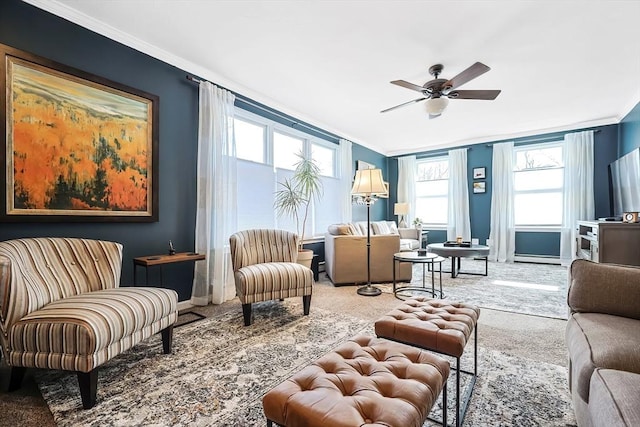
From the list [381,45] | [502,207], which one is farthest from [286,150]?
[502,207]

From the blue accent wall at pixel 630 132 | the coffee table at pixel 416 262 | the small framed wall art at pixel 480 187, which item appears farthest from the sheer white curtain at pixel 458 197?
the coffee table at pixel 416 262

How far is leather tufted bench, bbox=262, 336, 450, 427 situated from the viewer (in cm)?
83

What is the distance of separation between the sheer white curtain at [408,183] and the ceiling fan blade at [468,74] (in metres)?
4.23

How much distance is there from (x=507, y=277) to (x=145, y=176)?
5.09 meters

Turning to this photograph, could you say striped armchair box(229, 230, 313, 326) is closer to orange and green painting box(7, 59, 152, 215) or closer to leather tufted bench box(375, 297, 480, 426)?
orange and green painting box(7, 59, 152, 215)

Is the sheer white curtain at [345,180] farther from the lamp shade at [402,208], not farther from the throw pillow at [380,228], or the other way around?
the lamp shade at [402,208]

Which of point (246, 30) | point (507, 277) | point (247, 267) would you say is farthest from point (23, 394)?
point (507, 277)

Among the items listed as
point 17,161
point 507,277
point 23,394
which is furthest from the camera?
point 507,277

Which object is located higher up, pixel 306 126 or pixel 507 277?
pixel 306 126

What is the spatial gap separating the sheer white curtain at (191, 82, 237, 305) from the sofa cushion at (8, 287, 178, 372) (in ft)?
4.86

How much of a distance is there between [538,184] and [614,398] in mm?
6315

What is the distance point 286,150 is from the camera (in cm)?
454

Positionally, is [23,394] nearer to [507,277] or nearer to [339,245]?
[339,245]

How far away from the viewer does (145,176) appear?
281cm
